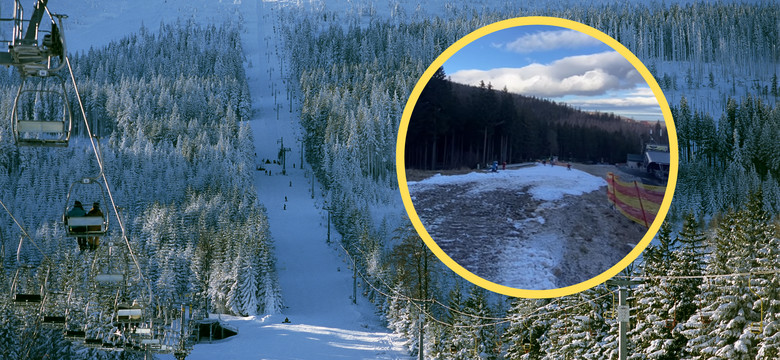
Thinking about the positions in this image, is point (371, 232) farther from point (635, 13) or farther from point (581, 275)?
point (635, 13)

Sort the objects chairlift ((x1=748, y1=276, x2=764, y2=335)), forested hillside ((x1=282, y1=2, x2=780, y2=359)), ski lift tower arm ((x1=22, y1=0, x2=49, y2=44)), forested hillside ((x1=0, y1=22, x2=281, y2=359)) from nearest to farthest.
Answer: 1. ski lift tower arm ((x1=22, y1=0, x2=49, y2=44))
2. chairlift ((x1=748, y1=276, x2=764, y2=335))
3. forested hillside ((x1=282, y1=2, x2=780, y2=359))
4. forested hillside ((x1=0, y1=22, x2=281, y2=359))

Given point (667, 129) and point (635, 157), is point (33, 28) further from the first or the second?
point (667, 129)

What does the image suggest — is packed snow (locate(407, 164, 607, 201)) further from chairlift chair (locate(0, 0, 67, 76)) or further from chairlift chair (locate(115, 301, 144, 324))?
chairlift chair (locate(115, 301, 144, 324))

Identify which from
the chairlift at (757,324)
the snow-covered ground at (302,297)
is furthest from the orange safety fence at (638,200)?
the snow-covered ground at (302,297)

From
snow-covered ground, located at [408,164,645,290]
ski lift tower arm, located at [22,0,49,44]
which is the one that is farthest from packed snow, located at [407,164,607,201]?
ski lift tower arm, located at [22,0,49,44]

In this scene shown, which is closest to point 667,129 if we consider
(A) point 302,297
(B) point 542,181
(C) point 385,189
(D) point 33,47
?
(B) point 542,181
